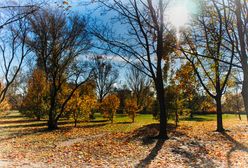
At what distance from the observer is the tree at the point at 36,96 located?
102 feet

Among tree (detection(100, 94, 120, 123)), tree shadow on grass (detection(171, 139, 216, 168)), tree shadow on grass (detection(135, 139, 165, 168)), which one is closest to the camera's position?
tree shadow on grass (detection(135, 139, 165, 168))

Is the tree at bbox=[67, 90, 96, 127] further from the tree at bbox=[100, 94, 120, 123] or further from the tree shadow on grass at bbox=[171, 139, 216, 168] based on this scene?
the tree shadow on grass at bbox=[171, 139, 216, 168]

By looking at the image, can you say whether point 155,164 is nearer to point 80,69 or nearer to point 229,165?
point 229,165

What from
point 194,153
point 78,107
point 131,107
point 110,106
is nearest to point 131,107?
point 131,107

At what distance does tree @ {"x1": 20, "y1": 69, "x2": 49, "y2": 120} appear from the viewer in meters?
31.1

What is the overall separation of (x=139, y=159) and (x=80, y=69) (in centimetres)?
1604

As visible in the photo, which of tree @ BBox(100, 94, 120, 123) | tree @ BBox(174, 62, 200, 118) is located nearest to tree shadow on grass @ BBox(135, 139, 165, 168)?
tree @ BBox(174, 62, 200, 118)

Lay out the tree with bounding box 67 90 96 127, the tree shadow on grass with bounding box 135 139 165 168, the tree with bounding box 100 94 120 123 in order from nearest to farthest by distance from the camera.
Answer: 1. the tree shadow on grass with bounding box 135 139 165 168
2. the tree with bounding box 67 90 96 127
3. the tree with bounding box 100 94 120 123

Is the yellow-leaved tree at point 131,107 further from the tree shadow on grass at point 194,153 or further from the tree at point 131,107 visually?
the tree shadow on grass at point 194,153

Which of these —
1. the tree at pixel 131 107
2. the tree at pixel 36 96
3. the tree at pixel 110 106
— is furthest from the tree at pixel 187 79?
the tree at pixel 36 96

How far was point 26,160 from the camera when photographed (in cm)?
892

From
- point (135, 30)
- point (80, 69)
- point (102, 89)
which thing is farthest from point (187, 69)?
point (102, 89)

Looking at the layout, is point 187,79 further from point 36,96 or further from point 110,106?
point 36,96

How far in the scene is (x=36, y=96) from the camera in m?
31.6
